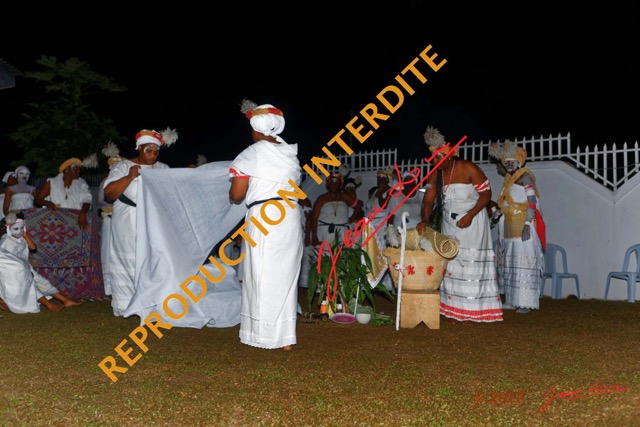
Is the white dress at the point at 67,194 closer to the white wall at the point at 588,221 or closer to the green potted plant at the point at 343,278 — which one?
the green potted plant at the point at 343,278

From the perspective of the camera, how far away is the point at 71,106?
20328 mm

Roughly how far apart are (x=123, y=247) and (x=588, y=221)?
21.6 ft

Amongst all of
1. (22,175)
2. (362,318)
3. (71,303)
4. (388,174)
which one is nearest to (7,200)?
(22,175)

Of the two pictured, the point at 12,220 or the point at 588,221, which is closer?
the point at 12,220

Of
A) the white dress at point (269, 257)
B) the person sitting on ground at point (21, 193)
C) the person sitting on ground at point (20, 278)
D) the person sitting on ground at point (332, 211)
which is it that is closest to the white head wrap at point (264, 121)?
the white dress at point (269, 257)

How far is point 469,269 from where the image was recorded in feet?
25.3

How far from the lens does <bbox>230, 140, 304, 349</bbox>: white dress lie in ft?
19.7

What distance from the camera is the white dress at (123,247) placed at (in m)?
7.81

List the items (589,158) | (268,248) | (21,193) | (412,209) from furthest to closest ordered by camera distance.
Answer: (589,158), (21,193), (412,209), (268,248)

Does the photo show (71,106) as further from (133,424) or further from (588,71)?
(133,424)

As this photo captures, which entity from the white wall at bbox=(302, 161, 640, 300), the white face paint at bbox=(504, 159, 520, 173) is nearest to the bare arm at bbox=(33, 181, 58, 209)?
the white face paint at bbox=(504, 159, 520, 173)

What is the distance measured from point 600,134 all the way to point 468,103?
368 cm

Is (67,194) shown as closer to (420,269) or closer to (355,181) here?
(420,269)

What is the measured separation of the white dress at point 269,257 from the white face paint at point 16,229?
3.97 meters
